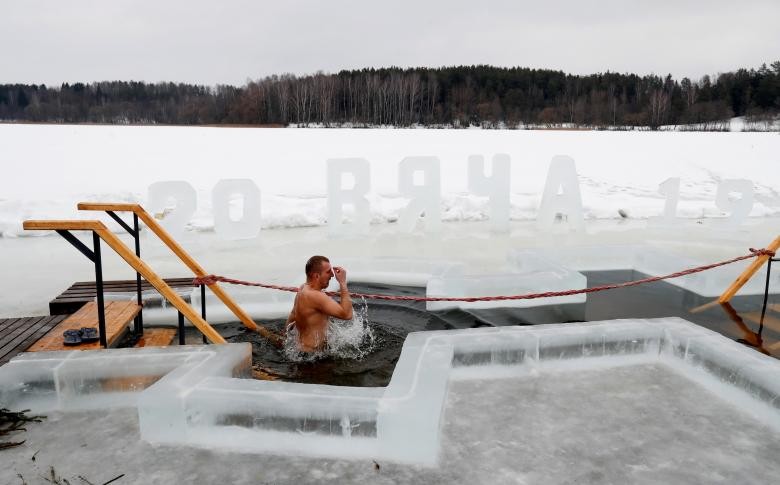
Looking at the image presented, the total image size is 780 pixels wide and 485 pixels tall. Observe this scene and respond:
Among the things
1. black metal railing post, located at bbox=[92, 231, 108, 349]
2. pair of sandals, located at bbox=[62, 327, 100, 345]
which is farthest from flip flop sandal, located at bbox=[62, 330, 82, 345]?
black metal railing post, located at bbox=[92, 231, 108, 349]

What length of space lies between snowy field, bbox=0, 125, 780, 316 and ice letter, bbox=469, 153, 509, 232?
1.40ft

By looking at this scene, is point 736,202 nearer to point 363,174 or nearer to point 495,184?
point 495,184

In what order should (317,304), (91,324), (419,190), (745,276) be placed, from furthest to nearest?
1. (419,190)
2. (745,276)
3. (91,324)
4. (317,304)

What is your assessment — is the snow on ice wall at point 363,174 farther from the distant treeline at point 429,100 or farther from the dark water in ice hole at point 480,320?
the distant treeline at point 429,100

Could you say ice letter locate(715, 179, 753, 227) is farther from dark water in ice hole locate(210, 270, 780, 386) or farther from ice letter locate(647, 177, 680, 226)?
dark water in ice hole locate(210, 270, 780, 386)

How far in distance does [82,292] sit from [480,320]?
178 inches

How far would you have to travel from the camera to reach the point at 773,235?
11.7 metres

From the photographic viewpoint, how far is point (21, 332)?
4.86 m

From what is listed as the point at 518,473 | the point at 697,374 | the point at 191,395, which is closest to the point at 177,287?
the point at 191,395

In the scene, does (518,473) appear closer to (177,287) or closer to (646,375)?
(646,375)

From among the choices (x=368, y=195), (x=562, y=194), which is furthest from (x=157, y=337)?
(x=368, y=195)

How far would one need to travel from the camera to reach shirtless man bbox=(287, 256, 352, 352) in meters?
4.78

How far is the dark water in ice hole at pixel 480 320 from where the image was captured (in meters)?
4.94

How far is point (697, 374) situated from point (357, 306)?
3.71m
